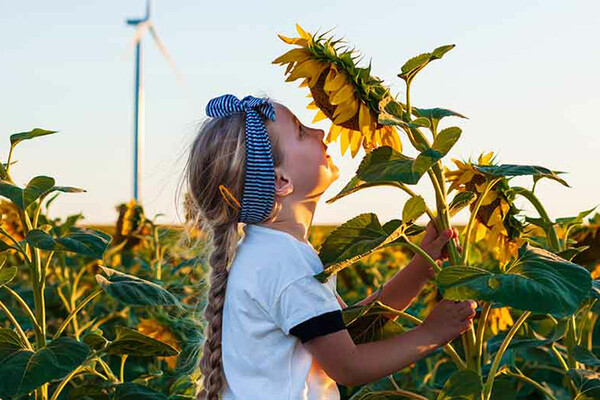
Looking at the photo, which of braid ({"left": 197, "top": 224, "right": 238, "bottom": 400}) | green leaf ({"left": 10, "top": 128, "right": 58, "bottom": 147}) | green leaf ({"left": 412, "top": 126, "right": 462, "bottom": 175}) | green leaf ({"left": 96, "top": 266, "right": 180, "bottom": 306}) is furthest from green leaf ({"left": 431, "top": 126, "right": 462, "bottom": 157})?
green leaf ({"left": 10, "top": 128, "right": 58, "bottom": 147})

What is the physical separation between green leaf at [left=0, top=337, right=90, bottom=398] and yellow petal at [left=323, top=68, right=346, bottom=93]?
34.6 inches

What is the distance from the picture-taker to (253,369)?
2.28 metres

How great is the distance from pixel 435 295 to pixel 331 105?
1.86 m

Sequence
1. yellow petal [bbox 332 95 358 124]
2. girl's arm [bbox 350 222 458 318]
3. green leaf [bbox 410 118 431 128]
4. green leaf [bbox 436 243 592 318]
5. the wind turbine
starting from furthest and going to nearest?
1. the wind turbine
2. girl's arm [bbox 350 222 458 318]
3. yellow petal [bbox 332 95 358 124]
4. green leaf [bbox 410 118 431 128]
5. green leaf [bbox 436 243 592 318]

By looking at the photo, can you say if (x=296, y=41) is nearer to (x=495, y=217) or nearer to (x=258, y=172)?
(x=258, y=172)

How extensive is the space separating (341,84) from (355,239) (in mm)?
285

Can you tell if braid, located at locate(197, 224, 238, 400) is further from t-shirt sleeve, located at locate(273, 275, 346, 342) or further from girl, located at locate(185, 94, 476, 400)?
t-shirt sleeve, located at locate(273, 275, 346, 342)

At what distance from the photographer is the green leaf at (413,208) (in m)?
1.88

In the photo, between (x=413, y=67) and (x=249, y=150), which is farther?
(x=249, y=150)

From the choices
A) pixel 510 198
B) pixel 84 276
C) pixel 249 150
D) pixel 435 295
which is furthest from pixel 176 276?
pixel 510 198

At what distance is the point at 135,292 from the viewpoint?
8.23 feet

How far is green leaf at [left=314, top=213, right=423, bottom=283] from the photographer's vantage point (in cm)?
190

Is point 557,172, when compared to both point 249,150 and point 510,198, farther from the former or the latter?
point 249,150

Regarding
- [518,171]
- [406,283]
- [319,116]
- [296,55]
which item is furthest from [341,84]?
[406,283]
